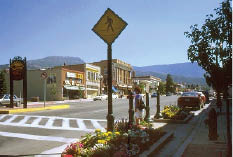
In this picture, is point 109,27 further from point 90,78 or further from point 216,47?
point 90,78

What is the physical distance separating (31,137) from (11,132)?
1463 mm

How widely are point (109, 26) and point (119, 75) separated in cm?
7918

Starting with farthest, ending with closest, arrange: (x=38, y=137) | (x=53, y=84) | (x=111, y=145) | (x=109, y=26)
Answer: (x=53, y=84) → (x=38, y=137) → (x=109, y=26) → (x=111, y=145)

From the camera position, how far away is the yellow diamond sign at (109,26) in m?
6.66

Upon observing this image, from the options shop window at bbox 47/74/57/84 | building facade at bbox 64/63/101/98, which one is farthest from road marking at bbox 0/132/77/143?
building facade at bbox 64/63/101/98

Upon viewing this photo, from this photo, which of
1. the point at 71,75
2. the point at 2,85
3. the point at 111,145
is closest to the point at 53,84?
the point at 71,75

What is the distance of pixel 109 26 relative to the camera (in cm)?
671

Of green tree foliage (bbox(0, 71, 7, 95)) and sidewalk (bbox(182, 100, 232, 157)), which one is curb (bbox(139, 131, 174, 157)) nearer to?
sidewalk (bbox(182, 100, 232, 157))

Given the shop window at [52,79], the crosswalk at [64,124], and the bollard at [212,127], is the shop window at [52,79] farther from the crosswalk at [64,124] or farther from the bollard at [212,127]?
the bollard at [212,127]

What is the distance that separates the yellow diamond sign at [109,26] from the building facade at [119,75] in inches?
2670

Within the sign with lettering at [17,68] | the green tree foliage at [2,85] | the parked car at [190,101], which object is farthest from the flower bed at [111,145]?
the green tree foliage at [2,85]

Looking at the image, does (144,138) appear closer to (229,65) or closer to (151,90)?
(229,65)

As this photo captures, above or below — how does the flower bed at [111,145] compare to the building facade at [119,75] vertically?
below

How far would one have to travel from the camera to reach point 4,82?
185 feet
